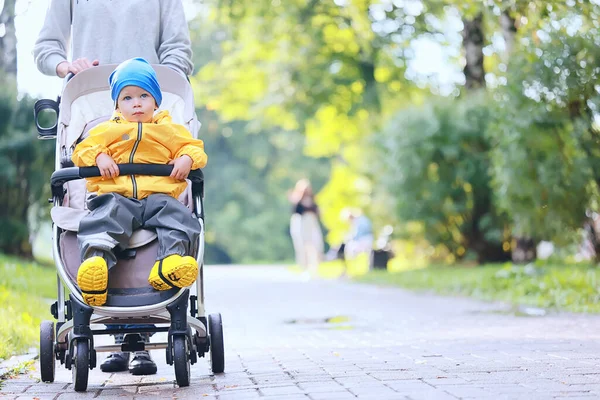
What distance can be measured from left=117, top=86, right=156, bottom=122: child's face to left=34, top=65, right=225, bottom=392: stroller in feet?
1.00

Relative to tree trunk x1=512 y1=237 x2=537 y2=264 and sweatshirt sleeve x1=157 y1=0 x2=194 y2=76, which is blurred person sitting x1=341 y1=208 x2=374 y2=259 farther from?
sweatshirt sleeve x1=157 y1=0 x2=194 y2=76

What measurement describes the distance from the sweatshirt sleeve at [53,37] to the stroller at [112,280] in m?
0.49

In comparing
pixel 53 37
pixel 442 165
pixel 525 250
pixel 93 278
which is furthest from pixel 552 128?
pixel 93 278

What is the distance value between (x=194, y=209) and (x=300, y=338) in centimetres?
285

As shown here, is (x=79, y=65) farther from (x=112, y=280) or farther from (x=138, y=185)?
(x=112, y=280)

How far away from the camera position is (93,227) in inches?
205

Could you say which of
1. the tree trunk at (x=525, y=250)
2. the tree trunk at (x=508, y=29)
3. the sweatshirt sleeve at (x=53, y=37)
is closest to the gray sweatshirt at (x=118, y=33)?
the sweatshirt sleeve at (x=53, y=37)

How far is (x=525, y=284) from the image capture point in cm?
1238

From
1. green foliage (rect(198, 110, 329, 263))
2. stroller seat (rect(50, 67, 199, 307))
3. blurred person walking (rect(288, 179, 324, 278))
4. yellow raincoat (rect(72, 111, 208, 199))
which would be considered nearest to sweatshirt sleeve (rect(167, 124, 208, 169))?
yellow raincoat (rect(72, 111, 208, 199))

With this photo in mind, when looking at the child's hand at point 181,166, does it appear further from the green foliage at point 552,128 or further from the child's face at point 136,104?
the green foliage at point 552,128

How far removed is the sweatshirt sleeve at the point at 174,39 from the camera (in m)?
6.43

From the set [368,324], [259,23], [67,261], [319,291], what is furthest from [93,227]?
[259,23]

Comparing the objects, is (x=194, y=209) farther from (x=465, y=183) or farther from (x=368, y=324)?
(x=465, y=183)

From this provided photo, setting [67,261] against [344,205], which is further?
[344,205]
